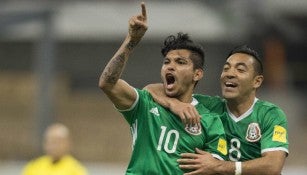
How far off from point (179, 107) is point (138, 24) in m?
0.80

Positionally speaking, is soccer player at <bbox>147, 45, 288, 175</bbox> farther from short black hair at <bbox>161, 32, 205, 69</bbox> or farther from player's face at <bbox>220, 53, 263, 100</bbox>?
short black hair at <bbox>161, 32, 205, 69</bbox>

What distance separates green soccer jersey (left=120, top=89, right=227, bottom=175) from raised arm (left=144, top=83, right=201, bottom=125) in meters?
0.05

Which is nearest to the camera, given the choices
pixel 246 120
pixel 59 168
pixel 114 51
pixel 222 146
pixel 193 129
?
pixel 193 129

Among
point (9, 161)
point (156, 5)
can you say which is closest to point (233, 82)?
point (9, 161)

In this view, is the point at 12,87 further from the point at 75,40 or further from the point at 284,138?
the point at 284,138

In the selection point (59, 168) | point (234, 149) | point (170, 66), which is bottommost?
point (234, 149)

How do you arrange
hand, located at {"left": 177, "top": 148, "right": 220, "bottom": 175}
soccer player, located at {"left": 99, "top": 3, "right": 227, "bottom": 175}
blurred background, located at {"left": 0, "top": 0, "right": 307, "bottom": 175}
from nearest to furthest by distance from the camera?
soccer player, located at {"left": 99, "top": 3, "right": 227, "bottom": 175} → hand, located at {"left": 177, "top": 148, "right": 220, "bottom": 175} → blurred background, located at {"left": 0, "top": 0, "right": 307, "bottom": 175}

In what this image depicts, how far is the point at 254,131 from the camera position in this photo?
760cm

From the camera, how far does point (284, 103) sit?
A: 22.3 m

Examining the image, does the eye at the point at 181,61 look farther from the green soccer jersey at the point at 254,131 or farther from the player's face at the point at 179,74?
the green soccer jersey at the point at 254,131

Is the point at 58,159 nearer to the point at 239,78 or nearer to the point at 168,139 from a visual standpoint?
the point at 239,78

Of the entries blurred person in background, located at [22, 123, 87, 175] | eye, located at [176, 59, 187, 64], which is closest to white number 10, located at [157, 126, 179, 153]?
eye, located at [176, 59, 187, 64]

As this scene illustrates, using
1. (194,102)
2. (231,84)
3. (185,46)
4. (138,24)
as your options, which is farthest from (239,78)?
(138,24)

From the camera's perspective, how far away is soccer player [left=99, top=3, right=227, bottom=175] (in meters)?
7.05
